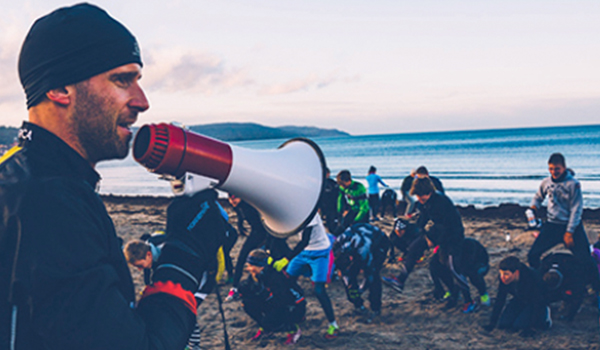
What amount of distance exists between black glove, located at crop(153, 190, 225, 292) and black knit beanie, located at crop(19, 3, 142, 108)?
475 millimetres

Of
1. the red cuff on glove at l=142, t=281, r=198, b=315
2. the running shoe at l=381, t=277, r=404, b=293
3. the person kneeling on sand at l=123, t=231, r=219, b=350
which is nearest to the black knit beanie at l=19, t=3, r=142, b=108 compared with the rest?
the red cuff on glove at l=142, t=281, r=198, b=315

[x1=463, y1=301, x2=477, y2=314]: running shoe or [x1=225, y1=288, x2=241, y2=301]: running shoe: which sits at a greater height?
[x1=463, y1=301, x2=477, y2=314]: running shoe

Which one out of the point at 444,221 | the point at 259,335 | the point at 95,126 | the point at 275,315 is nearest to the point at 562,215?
the point at 444,221

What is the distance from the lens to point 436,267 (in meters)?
6.88

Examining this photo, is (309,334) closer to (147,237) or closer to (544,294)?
(147,237)

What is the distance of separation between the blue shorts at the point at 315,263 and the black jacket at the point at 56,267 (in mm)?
4888

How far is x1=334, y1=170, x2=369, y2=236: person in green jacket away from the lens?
26.7 ft

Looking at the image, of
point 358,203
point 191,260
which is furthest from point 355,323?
point 191,260

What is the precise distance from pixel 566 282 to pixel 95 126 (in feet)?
21.1

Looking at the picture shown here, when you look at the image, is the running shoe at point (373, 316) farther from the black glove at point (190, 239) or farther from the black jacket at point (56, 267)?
the black jacket at point (56, 267)

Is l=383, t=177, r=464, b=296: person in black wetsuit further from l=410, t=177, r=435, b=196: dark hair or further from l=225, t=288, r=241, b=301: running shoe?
l=225, t=288, r=241, b=301: running shoe

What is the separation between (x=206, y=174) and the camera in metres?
1.54

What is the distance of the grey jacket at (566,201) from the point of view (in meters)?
6.43

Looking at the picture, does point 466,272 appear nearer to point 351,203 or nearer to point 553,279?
point 553,279
